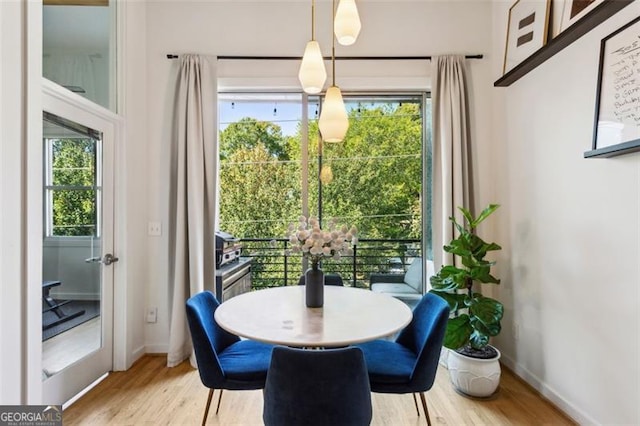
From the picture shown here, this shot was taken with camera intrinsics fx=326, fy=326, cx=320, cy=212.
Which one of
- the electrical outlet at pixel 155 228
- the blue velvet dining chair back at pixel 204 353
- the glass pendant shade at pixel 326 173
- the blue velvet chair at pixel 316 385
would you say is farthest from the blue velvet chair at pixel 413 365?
the electrical outlet at pixel 155 228

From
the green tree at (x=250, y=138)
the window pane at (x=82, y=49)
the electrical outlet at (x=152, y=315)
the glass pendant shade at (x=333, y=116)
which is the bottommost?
the electrical outlet at (x=152, y=315)

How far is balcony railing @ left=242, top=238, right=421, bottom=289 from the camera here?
311cm

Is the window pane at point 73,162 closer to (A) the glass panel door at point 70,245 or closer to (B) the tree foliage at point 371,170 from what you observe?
(A) the glass panel door at point 70,245

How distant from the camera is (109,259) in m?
2.49

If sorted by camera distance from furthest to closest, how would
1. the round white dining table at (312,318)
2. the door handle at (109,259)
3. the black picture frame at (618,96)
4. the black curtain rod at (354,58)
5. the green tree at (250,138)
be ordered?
the green tree at (250,138) → the black curtain rod at (354,58) → the door handle at (109,259) → the black picture frame at (618,96) → the round white dining table at (312,318)

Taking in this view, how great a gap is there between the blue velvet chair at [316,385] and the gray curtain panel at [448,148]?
71.0 inches

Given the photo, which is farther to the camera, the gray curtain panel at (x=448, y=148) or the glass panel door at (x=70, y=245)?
the gray curtain panel at (x=448, y=148)

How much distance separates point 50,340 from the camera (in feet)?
6.64

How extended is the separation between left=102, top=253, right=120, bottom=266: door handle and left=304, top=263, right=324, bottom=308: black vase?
1.66 m

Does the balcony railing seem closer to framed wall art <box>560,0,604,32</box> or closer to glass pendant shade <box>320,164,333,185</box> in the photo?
glass pendant shade <box>320,164,333,185</box>

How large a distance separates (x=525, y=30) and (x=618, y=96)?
1058mm

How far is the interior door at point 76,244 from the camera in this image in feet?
6.59
